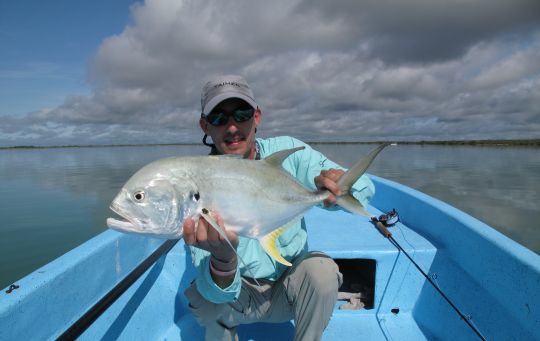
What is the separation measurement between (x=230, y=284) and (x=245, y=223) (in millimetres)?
520

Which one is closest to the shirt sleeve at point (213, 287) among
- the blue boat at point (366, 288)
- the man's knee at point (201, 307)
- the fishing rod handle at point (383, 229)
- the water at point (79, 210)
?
the man's knee at point (201, 307)

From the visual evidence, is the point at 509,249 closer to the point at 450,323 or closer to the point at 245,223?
the point at 450,323

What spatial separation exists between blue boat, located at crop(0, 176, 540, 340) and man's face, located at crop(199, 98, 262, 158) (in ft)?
4.05

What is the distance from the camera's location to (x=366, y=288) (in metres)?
3.84

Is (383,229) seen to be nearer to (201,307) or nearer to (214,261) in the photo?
(201,307)

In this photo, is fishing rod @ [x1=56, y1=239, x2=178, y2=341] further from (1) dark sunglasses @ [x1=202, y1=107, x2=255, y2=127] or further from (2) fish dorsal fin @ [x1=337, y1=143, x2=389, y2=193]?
(2) fish dorsal fin @ [x1=337, y1=143, x2=389, y2=193]

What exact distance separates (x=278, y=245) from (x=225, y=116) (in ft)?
3.72

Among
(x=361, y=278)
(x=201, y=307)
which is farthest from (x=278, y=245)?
(x=361, y=278)

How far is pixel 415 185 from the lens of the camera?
20.0 meters

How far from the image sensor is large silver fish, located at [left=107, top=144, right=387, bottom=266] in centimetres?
177

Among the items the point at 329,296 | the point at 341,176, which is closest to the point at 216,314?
the point at 329,296

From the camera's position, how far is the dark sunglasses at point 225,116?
254 cm

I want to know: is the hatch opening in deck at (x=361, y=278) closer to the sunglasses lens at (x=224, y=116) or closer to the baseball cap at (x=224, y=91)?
the sunglasses lens at (x=224, y=116)

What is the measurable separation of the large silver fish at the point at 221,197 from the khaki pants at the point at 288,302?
0.55m
